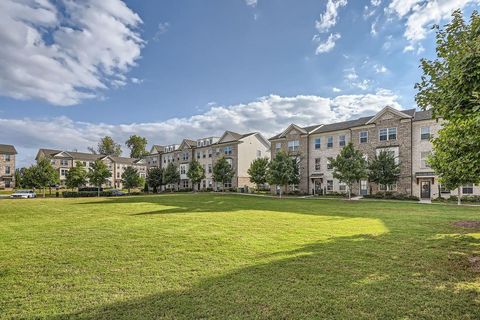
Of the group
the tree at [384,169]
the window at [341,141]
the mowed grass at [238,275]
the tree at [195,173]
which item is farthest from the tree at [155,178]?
the mowed grass at [238,275]

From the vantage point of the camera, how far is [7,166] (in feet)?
222

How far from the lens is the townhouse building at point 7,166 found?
66.8 metres

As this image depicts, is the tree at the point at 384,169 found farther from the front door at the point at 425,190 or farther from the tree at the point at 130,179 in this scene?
the tree at the point at 130,179

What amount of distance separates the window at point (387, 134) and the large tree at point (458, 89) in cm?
2898

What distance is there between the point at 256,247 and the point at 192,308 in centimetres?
429

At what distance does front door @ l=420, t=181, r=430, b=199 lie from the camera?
107 feet

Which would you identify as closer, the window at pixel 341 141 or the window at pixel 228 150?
the window at pixel 341 141

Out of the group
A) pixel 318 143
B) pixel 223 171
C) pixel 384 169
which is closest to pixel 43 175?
pixel 223 171

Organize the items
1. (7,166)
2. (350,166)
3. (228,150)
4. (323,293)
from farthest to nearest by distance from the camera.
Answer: (7,166)
(228,150)
(350,166)
(323,293)

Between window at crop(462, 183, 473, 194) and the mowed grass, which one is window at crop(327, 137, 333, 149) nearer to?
window at crop(462, 183, 473, 194)

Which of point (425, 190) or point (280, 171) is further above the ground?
point (280, 171)

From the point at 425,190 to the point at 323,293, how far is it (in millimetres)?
33984

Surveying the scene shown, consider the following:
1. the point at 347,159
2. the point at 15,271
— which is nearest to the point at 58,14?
the point at 15,271

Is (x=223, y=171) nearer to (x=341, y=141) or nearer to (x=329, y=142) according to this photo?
(x=329, y=142)
